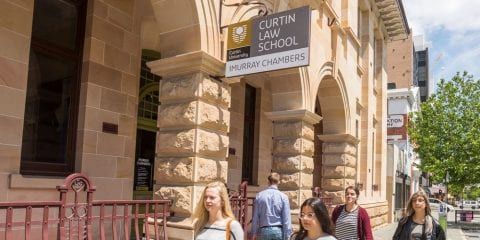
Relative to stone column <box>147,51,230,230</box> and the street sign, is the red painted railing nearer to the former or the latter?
stone column <box>147,51,230,230</box>

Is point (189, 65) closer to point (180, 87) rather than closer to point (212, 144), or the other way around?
point (180, 87)

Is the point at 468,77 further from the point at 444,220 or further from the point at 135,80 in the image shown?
the point at 135,80

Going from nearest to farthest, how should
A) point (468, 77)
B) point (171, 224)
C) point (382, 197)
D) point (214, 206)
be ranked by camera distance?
point (214, 206), point (171, 224), point (382, 197), point (468, 77)

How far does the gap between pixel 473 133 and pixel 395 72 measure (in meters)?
33.6

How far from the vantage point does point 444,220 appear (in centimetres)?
1478

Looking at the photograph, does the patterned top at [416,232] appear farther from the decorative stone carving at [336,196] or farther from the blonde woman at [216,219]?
the decorative stone carving at [336,196]

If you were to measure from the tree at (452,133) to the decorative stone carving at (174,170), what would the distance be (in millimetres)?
20346

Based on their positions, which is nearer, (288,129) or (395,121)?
(288,129)

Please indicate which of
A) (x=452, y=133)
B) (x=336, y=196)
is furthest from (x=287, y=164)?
(x=452, y=133)

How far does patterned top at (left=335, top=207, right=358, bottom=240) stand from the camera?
17.8ft

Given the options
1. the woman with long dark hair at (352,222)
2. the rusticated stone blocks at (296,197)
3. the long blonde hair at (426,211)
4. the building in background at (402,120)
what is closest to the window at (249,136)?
the rusticated stone blocks at (296,197)

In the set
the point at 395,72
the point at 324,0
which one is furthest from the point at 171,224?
the point at 395,72

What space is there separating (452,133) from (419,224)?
2164cm

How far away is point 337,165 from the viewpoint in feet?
42.9
